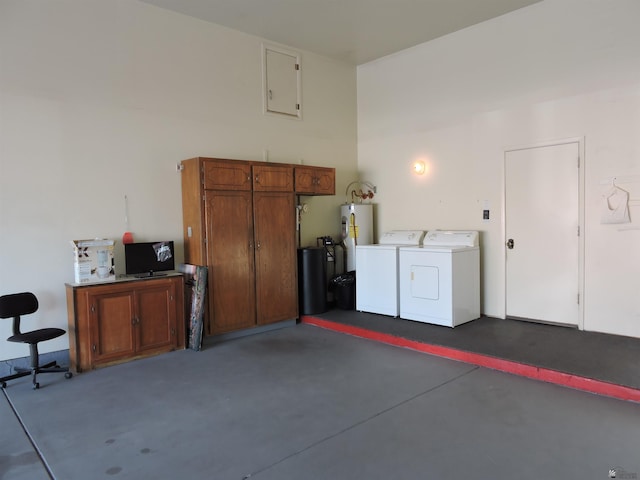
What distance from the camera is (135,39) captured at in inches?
195

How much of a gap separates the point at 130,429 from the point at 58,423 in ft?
1.93

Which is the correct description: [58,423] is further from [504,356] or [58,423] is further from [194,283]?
[504,356]

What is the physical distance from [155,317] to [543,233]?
4608mm

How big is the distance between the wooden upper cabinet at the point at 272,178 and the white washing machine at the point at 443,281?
A: 1783mm

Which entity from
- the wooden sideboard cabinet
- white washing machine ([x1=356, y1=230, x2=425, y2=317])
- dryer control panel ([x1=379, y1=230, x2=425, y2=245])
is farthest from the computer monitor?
dryer control panel ([x1=379, y1=230, x2=425, y2=245])

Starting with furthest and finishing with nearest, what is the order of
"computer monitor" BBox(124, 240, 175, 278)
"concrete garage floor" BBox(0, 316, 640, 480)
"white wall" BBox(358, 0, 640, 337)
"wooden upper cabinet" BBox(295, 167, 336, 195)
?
1. "wooden upper cabinet" BBox(295, 167, 336, 195)
2. "computer monitor" BBox(124, 240, 175, 278)
3. "white wall" BBox(358, 0, 640, 337)
4. "concrete garage floor" BBox(0, 316, 640, 480)

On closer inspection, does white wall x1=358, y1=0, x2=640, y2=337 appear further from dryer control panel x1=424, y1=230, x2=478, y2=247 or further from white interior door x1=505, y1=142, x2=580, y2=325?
dryer control panel x1=424, y1=230, x2=478, y2=247

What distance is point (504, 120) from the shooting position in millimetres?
5555

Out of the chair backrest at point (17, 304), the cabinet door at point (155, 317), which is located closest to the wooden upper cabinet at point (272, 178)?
the cabinet door at point (155, 317)

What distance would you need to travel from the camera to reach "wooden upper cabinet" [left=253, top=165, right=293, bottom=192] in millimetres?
5543

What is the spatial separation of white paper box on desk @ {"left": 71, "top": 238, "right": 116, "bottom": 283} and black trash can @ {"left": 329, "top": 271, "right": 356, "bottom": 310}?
10.2 ft

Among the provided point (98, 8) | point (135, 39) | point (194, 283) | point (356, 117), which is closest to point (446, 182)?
point (356, 117)

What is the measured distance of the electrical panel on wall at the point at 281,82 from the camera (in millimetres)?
6203

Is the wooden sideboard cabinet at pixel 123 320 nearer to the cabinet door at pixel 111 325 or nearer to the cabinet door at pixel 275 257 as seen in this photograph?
the cabinet door at pixel 111 325
